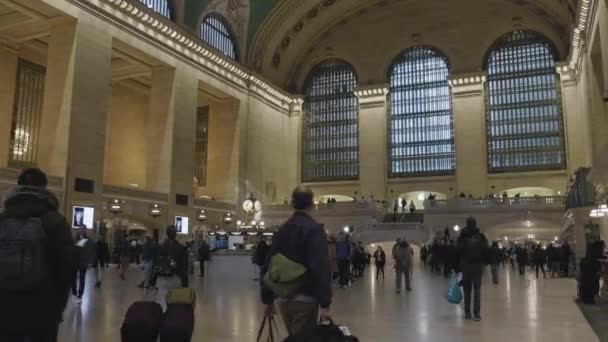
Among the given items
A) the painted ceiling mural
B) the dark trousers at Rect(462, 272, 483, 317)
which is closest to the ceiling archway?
the painted ceiling mural

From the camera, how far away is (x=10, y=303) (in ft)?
7.75

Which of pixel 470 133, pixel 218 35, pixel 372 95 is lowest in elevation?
pixel 470 133

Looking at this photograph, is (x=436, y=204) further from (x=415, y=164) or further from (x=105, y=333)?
(x=105, y=333)

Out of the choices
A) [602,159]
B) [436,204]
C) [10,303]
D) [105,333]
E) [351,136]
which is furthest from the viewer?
[351,136]

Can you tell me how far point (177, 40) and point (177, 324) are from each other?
23.7 m

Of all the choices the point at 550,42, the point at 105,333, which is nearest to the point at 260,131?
the point at 550,42

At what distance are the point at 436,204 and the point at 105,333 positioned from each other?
24.6m

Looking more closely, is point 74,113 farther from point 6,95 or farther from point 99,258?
point 99,258

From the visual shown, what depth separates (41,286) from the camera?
2393 mm

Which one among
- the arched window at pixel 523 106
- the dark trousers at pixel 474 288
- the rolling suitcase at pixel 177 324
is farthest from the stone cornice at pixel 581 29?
the rolling suitcase at pixel 177 324

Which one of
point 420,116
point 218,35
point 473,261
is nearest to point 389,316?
point 473,261

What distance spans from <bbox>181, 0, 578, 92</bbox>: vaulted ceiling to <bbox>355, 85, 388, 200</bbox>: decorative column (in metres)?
1.04

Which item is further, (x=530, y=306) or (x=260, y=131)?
(x=260, y=131)

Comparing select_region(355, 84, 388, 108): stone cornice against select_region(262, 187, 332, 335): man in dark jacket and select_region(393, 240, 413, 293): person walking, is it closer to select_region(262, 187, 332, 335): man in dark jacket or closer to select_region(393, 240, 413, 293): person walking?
select_region(393, 240, 413, 293): person walking
